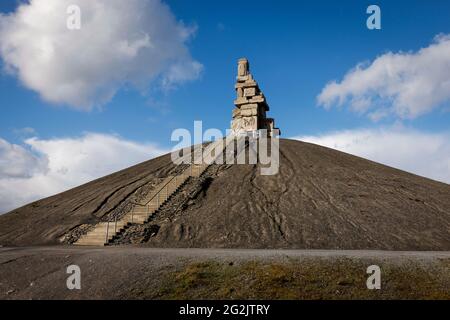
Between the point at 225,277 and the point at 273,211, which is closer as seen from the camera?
the point at 225,277

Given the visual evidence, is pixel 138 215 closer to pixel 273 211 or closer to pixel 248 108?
pixel 273 211

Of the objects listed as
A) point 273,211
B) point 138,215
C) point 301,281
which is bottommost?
point 301,281

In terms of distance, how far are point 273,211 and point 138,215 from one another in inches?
364

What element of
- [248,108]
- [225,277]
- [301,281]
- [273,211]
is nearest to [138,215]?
[273,211]

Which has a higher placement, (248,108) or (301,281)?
(248,108)

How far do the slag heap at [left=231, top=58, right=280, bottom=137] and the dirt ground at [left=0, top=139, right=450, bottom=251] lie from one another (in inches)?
440

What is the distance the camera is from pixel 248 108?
162ft

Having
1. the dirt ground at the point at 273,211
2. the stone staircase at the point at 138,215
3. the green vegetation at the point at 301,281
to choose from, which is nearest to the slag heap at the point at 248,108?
the dirt ground at the point at 273,211

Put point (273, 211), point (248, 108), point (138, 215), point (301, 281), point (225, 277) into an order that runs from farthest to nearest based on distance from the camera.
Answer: point (248, 108)
point (273, 211)
point (138, 215)
point (225, 277)
point (301, 281)

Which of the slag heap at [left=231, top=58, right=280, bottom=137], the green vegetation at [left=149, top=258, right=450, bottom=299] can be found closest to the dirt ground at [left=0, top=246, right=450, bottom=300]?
the green vegetation at [left=149, top=258, right=450, bottom=299]

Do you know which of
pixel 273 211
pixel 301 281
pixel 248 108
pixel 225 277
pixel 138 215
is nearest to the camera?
pixel 301 281

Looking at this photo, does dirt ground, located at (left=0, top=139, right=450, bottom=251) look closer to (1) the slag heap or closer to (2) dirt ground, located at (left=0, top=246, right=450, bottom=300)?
(2) dirt ground, located at (left=0, top=246, right=450, bottom=300)

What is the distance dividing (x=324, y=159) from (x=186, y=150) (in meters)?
16.5
